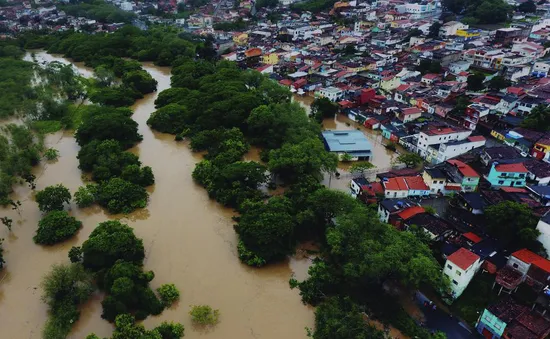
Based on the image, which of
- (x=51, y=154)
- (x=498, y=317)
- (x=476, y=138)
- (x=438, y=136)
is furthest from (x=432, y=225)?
(x=51, y=154)

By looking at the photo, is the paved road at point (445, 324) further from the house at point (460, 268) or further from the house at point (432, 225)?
the house at point (432, 225)

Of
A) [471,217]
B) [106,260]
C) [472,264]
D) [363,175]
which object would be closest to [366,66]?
[363,175]

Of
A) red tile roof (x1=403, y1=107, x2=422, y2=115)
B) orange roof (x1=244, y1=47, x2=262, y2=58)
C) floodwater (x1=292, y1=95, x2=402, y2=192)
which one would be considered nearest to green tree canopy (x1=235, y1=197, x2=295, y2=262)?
floodwater (x1=292, y1=95, x2=402, y2=192)

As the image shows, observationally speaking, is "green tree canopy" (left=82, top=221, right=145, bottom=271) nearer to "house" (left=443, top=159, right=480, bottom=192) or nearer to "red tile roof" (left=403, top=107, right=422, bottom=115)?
"house" (left=443, top=159, right=480, bottom=192)

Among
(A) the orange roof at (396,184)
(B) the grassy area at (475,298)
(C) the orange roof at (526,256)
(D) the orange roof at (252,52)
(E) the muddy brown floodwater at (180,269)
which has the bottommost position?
(D) the orange roof at (252,52)

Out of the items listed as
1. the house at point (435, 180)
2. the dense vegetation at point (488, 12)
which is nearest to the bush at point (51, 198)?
the house at point (435, 180)

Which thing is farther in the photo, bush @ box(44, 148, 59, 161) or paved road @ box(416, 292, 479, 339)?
bush @ box(44, 148, 59, 161)
